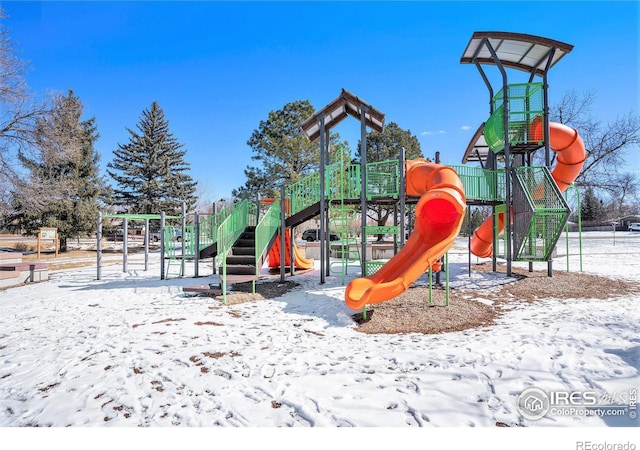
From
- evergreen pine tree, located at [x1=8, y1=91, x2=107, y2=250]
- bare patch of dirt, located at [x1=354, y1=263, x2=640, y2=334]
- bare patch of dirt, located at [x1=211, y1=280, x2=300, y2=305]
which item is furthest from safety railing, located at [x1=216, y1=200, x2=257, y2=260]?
evergreen pine tree, located at [x1=8, y1=91, x2=107, y2=250]

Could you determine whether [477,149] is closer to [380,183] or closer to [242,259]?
[380,183]

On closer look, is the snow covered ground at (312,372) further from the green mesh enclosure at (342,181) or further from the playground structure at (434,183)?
the green mesh enclosure at (342,181)

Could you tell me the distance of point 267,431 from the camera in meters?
2.91

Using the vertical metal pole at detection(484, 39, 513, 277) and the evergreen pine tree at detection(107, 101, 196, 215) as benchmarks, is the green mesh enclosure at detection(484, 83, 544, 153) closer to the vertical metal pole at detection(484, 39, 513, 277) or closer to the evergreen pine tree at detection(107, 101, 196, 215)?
the vertical metal pole at detection(484, 39, 513, 277)

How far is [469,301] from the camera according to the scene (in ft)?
25.7

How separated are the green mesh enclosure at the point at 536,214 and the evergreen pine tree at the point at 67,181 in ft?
75.9

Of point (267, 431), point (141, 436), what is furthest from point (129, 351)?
point (267, 431)

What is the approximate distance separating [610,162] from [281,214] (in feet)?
89.4

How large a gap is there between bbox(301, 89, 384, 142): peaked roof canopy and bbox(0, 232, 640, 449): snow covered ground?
245 inches

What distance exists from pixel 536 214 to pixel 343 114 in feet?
23.0

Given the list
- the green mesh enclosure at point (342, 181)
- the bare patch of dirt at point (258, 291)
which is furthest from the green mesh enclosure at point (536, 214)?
the bare patch of dirt at point (258, 291)

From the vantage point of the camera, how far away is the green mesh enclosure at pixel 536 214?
9.82m

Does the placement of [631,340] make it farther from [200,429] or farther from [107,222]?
[107,222]

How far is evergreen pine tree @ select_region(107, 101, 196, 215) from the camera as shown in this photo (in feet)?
107
